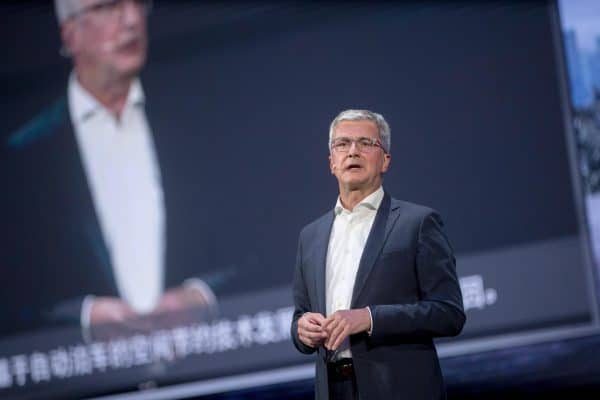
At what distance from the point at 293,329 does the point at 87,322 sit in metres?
2.24

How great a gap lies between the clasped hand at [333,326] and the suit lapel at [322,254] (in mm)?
116

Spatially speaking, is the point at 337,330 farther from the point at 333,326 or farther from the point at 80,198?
the point at 80,198

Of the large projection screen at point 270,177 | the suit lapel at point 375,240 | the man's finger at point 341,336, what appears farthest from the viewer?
the large projection screen at point 270,177

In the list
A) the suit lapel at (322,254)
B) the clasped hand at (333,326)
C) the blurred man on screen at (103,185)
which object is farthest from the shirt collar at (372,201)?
the blurred man on screen at (103,185)

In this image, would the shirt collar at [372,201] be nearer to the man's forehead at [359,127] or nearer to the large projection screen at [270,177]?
the man's forehead at [359,127]

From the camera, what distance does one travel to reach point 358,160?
6.22 ft

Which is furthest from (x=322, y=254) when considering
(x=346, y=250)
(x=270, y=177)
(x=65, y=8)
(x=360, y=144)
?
(x=65, y=8)

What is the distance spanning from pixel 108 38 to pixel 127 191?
2.49 ft

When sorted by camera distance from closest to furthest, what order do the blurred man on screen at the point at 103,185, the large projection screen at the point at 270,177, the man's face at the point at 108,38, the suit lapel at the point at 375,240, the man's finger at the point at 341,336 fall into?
the man's finger at the point at 341,336
the suit lapel at the point at 375,240
the large projection screen at the point at 270,177
the blurred man on screen at the point at 103,185
the man's face at the point at 108,38

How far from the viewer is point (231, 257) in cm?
393

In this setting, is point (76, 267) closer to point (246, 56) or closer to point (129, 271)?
point (129, 271)

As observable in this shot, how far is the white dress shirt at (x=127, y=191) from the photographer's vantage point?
3.98 metres

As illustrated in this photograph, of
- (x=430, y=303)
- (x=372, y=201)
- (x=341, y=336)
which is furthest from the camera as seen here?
(x=372, y=201)

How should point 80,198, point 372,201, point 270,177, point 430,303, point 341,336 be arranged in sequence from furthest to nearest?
point 80,198 < point 270,177 < point 372,201 < point 430,303 < point 341,336
